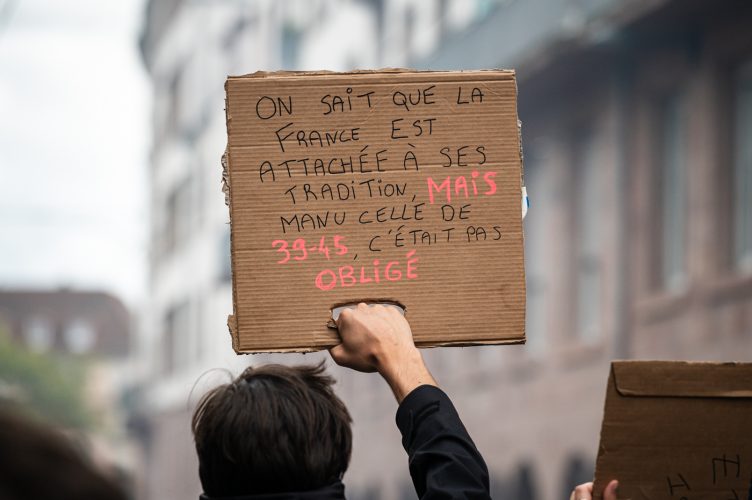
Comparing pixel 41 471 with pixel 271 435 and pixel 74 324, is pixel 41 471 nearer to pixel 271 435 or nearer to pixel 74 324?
pixel 271 435

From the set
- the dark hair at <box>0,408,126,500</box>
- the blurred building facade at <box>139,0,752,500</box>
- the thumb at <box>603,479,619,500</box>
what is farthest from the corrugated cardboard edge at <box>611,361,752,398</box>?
the blurred building facade at <box>139,0,752,500</box>

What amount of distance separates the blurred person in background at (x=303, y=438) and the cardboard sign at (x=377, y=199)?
279mm

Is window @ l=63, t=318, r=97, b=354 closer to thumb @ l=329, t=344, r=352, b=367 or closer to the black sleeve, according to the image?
thumb @ l=329, t=344, r=352, b=367

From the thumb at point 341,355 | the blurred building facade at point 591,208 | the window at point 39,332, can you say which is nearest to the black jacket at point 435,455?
the thumb at point 341,355

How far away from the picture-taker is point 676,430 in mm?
2502

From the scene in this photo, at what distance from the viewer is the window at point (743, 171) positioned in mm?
12258

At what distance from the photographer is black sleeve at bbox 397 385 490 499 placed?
2258mm

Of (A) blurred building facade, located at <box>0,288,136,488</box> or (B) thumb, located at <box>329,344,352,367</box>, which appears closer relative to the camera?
(B) thumb, located at <box>329,344,352,367</box>

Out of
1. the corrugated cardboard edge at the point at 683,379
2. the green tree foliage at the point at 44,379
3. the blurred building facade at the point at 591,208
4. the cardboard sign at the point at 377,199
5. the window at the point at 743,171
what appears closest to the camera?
the corrugated cardboard edge at the point at 683,379

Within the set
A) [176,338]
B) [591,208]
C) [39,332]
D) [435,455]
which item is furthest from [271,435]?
[39,332]

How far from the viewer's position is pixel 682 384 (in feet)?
8.19

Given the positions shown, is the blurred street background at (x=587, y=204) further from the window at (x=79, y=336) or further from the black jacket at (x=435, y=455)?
the window at (x=79, y=336)

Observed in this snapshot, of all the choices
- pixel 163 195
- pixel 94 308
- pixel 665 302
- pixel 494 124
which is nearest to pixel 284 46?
pixel 163 195

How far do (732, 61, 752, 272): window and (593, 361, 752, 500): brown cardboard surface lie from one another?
9965mm
